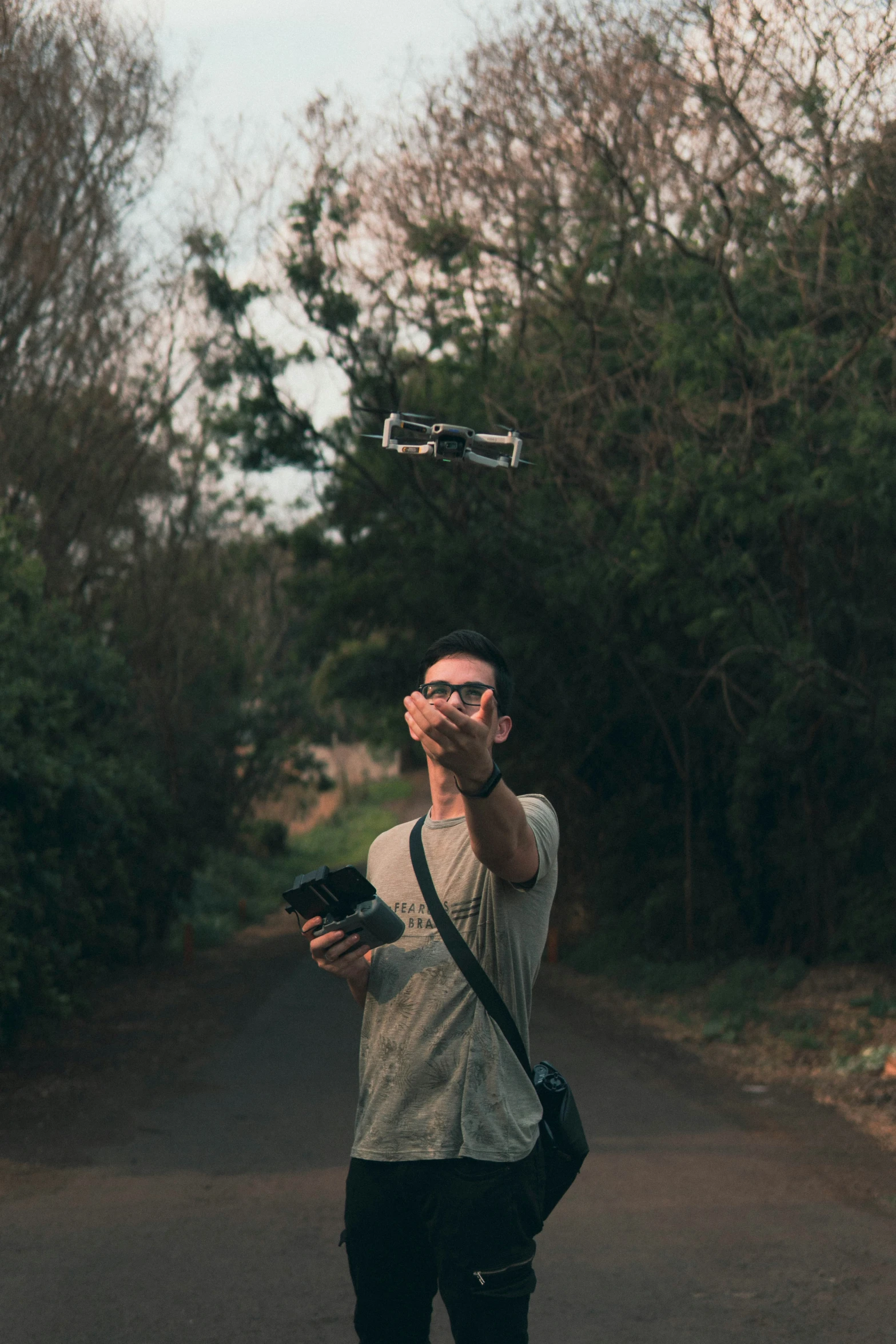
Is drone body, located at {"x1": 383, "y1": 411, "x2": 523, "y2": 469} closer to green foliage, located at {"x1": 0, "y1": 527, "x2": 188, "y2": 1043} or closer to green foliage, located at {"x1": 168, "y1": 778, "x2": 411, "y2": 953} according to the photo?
green foliage, located at {"x1": 0, "y1": 527, "x2": 188, "y2": 1043}

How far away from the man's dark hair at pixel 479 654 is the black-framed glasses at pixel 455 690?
0.12m

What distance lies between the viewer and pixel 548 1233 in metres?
6.46

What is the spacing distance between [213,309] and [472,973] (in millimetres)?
15707

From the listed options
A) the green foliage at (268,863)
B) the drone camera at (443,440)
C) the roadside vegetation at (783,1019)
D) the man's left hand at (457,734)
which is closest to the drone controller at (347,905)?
the man's left hand at (457,734)

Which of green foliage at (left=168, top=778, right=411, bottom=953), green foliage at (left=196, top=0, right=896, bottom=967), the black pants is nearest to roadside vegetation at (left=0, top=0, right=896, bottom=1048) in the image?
green foliage at (left=196, top=0, right=896, bottom=967)

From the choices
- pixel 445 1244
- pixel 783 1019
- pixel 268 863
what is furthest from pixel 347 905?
pixel 268 863

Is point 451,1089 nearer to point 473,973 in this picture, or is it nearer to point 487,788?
point 473,973

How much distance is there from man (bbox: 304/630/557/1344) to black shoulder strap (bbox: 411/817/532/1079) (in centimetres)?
2

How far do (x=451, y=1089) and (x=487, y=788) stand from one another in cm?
79

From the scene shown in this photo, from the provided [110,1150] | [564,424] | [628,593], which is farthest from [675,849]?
[110,1150]

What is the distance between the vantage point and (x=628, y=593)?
1504 centimetres

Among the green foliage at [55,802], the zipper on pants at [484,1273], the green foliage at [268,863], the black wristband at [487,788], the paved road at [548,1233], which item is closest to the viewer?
the black wristband at [487,788]

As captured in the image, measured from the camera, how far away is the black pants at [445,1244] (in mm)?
2943

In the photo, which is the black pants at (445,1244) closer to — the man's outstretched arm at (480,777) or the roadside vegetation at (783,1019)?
the man's outstretched arm at (480,777)
